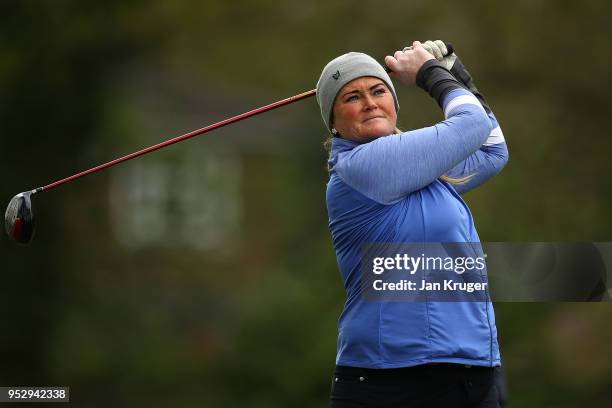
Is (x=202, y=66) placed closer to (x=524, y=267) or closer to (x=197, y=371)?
(x=197, y=371)

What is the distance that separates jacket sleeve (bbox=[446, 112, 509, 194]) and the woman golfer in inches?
8.0

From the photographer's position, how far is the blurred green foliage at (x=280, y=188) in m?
10.9

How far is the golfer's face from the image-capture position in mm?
3658

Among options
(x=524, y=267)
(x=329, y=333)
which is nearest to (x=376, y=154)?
(x=524, y=267)

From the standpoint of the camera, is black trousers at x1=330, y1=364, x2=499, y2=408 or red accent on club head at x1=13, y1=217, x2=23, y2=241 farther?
red accent on club head at x1=13, y1=217, x2=23, y2=241

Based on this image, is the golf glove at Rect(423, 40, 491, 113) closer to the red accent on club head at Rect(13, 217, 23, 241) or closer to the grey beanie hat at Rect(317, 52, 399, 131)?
the grey beanie hat at Rect(317, 52, 399, 131)

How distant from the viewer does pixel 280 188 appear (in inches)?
723

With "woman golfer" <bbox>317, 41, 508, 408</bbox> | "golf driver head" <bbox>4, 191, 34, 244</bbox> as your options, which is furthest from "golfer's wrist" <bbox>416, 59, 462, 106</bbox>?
"golf driver head" <bbox>4, 191, 34, 244</bbox>

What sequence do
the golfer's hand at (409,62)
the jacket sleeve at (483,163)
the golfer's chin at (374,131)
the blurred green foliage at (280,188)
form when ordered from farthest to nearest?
1. the blurred green foliage at (280,188)
2. the jacket sleeve at (483,163)
3. the golfer's hand at (409,62)
4. the golfer's chin at (374,131)

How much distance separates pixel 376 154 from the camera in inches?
137

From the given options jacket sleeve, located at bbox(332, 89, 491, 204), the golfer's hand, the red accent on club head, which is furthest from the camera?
the red accent on club head

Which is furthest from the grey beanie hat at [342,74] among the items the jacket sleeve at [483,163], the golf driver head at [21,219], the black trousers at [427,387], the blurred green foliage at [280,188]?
the blurred green foliage at [280,188]

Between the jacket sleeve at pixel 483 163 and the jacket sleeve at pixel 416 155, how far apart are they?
1.32 ft

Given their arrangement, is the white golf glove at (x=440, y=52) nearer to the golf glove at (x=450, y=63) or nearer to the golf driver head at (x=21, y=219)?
the golf glove at (x=450, y=63)
